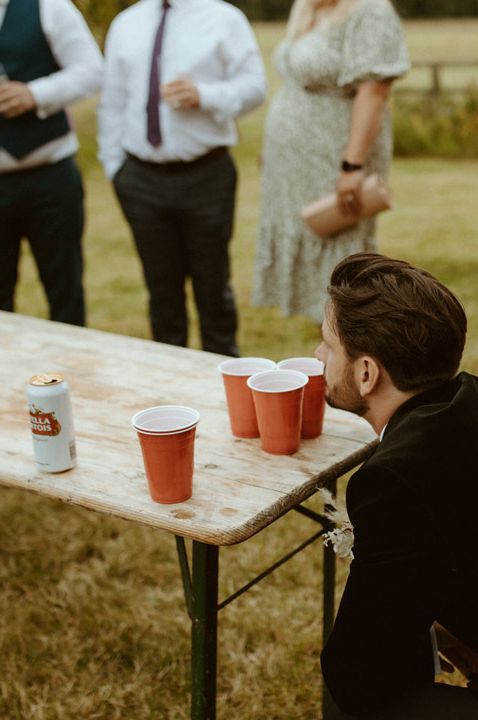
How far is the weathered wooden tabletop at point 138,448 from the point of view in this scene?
1576 mm

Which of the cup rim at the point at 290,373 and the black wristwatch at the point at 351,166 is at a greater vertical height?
the cup rim at the point at 290,373

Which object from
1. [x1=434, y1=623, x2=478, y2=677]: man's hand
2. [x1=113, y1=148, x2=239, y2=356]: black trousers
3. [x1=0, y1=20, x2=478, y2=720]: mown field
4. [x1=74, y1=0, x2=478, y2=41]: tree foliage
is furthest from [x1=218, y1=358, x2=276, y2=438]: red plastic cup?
[x1=74, y1=0, x2=478, y2=41]: tree foliage

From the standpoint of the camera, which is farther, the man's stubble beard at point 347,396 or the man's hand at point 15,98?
the man's hand at point 15,98

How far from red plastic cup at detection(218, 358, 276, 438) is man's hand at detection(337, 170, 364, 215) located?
6.33 feet

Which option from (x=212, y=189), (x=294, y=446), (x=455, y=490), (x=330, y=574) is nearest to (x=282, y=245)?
(x=212, y=189)

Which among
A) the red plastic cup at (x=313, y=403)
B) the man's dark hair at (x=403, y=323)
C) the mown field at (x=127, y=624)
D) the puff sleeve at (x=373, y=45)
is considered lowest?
the mown field at (x=127, y=624)

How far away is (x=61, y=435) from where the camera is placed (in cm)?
169

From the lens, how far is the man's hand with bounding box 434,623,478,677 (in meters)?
1.56

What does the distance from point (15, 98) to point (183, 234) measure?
839mm

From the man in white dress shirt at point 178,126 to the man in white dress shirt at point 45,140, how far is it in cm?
16

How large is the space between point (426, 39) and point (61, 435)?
61.2 ft

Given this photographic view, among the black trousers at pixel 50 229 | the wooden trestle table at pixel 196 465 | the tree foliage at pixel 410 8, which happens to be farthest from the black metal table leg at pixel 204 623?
the tree foliage at pixel 410 8

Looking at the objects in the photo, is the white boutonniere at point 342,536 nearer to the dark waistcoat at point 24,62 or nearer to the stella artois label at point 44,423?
the stella artois label at point 44,423

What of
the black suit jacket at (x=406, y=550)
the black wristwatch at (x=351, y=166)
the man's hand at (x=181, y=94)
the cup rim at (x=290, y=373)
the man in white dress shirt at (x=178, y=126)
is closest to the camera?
the black suit jacket at (x=406, y=550)
